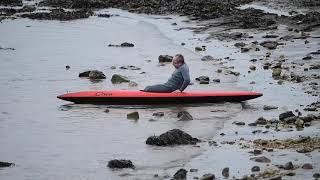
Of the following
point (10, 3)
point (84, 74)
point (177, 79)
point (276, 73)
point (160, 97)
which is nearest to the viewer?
point (160, 97)

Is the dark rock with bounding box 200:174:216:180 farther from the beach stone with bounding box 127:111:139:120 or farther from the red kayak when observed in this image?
the red kayak

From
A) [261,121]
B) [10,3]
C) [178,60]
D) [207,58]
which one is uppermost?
[10,3]

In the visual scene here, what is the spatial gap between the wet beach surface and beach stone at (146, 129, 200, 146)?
5.5 inches

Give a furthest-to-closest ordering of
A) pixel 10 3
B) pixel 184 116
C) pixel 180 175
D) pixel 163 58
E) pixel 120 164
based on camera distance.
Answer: pixel 10 3, pixel 163 58, pixel 184 116, pixel 120 164, pixel 180 175

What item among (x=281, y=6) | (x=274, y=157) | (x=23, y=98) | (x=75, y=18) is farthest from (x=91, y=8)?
(x=274, y=157)

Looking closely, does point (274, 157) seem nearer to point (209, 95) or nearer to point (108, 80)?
point (209, 95)

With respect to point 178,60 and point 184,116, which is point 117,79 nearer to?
point 178,60

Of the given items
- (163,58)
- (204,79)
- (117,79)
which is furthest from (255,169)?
(163,58)

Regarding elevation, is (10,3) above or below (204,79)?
above

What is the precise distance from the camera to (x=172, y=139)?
11.5 meters

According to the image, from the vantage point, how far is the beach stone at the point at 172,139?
11523 millimetres

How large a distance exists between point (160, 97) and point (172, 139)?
12.9 ft

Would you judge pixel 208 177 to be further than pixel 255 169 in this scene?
No

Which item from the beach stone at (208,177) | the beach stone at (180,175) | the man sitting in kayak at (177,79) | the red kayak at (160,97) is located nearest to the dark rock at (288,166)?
the beach stone at (208,177)
